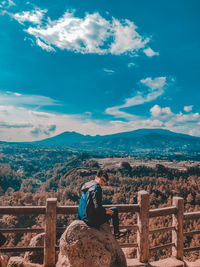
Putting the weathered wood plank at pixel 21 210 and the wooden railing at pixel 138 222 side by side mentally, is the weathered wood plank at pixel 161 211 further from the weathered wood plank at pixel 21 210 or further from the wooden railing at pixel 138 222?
the weathered wood plank at pixel 21 210

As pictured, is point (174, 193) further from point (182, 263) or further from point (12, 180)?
point (12, 180)

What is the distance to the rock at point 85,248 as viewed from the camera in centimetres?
360

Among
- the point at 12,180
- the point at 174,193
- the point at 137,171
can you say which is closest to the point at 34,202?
the point at 174,193

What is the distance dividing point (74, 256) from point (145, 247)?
2.21 meters

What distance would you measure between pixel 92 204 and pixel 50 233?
5.79 feet

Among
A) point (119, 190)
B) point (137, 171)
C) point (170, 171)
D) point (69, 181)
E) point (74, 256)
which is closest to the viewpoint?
point (74, 256)

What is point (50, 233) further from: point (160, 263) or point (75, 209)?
point (160, 263)

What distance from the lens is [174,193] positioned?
43844 millimetres

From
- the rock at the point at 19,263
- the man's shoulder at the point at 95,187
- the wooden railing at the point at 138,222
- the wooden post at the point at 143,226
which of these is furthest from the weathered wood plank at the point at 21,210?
the wooden post at the point at 143,226

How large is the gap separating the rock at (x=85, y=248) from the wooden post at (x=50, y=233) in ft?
3.10

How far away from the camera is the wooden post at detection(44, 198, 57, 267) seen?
184 inches

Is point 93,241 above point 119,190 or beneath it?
above

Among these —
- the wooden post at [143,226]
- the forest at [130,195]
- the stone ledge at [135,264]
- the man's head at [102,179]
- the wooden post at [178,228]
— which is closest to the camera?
the man's head at [102,179]

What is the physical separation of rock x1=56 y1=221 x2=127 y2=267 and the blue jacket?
0.60 ft
